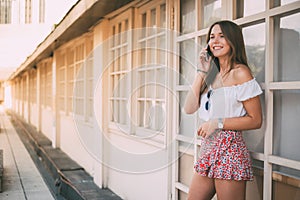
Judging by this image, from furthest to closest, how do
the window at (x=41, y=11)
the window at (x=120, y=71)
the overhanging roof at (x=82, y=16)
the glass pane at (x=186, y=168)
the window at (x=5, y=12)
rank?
the window at (x=5, y=12)
the window at (x=41, y=11)
the window at (x=120, y=71)
the overhanging roof at (x=82, y=16)
the glass pane at (x=186, y=168)

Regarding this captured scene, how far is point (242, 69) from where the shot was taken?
2.27 metres

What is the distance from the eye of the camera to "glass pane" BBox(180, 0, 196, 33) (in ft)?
11.2

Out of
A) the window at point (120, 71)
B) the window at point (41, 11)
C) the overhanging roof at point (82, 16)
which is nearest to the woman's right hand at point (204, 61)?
the overhanging roof at point (82, 16)

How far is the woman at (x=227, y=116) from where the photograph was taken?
2219 millimetres

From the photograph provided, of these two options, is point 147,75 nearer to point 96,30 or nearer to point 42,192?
point 96,30

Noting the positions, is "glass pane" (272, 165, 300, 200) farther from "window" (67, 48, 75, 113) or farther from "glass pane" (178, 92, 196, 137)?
"window" (67, 48, 75, 113)

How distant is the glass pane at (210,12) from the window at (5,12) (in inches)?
804

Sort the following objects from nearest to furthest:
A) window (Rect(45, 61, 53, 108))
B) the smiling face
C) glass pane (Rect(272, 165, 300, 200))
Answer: glass pane (Rect(272, 165, 300, 200)) < the smiling face < window (Rect(45, 61, 53, 108))

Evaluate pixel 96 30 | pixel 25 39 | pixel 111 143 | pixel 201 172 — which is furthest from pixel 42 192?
pixel 25 39

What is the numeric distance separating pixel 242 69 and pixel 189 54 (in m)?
1.21

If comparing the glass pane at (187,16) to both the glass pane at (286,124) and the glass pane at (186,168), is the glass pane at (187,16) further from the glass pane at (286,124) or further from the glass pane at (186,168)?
the glass pane at (286,124)

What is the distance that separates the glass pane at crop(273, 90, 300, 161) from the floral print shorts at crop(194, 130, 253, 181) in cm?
20

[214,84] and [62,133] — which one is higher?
[214,84]

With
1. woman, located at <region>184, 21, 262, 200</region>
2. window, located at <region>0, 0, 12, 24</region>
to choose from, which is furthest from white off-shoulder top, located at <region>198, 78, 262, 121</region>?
window, located at <region>0, 0, 12, 24</region>
